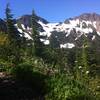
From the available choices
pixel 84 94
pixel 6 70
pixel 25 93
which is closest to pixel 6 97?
pixel 25 93

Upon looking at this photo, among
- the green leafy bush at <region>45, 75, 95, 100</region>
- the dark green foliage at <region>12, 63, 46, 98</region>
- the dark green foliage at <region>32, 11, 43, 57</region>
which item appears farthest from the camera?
the dark green foliage at <region>32, 11, 43, 57</region>

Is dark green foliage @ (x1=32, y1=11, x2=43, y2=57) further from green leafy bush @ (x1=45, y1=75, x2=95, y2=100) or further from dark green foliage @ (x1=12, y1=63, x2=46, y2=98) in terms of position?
green leafy bush @ (x1=45, y1=75, x2=95, y2=100)

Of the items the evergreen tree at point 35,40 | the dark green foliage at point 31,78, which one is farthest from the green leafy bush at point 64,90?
the evergreen tree at point 35,40

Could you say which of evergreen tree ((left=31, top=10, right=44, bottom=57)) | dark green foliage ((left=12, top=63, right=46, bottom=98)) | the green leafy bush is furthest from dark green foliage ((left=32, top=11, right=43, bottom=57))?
the green leafy bush

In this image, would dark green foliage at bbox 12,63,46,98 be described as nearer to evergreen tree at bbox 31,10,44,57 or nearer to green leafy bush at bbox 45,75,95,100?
green leafy bush at bbox 45,75,95,100

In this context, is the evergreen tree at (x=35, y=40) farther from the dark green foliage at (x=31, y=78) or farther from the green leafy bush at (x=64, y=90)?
the green leafy bush at (x=64, y=90)

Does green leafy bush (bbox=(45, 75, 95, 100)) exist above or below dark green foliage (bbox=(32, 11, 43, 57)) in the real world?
below

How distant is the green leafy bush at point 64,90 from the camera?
11.9m

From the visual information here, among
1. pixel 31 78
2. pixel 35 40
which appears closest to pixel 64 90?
pixel 31 78

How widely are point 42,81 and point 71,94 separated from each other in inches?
56.8

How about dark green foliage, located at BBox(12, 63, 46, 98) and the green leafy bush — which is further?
dark green foliage, located at BBox(12, 63, 46, 98)

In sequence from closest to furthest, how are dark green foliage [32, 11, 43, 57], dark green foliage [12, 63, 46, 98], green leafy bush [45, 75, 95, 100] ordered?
green leafy bush [45, 75, 95, 100], dark green foliage [12, 63, 46, 98], dark green foliage [32, 11, 43, 57]

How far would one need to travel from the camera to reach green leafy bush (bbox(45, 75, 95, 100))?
11867 millimetres

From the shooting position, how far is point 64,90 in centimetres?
1228
